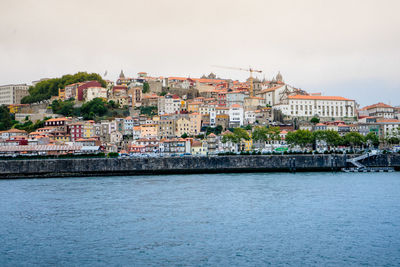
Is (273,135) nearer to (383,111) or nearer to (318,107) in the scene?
(318,107)

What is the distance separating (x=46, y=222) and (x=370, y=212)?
14193mm

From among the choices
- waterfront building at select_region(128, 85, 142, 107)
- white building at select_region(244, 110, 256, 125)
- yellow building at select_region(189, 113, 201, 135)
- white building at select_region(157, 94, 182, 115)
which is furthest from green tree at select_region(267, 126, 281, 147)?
waterfront building at select_region(128, 85, 142, 107)

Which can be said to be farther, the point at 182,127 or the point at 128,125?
the point at 128,125

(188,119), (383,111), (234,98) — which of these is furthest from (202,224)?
(383,111)

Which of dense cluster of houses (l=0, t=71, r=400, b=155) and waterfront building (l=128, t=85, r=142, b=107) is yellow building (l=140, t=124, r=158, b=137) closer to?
dense cluster of houses (l=0, t=71, r=400, b=155)

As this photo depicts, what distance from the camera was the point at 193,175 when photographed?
41.1m

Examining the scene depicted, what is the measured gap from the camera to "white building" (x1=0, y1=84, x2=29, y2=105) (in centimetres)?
10044

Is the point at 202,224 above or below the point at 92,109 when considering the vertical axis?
below

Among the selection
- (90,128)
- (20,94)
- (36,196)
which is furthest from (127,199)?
(20,94)

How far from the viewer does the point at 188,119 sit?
74.8m

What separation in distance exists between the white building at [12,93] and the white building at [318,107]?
172 feet

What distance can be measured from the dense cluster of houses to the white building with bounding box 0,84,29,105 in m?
13.3

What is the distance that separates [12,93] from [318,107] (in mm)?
59987

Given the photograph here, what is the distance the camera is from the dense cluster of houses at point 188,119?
66.2 meters
